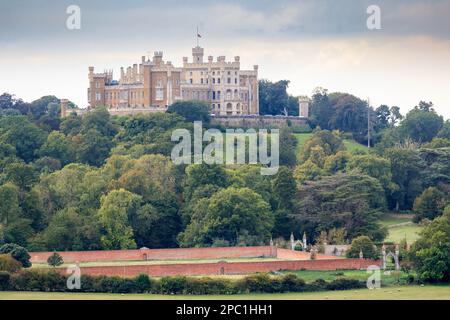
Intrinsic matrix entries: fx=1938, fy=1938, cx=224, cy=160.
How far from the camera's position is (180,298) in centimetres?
6131

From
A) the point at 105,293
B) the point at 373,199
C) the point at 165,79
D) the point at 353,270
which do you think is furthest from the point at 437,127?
the point at 105,293

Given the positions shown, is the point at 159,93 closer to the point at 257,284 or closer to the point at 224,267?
the point at 224,267

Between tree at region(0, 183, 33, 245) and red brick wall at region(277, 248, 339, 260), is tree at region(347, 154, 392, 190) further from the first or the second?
tree at region(0, 183, 33, 245)

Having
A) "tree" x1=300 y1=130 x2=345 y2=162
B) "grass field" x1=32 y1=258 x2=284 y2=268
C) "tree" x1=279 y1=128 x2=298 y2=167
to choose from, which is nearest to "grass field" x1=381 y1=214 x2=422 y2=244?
"grass field" x1=32 y1=258 x2=284 y2=268

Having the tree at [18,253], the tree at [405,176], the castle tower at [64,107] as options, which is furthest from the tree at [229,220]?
the castle tower at [64,107]

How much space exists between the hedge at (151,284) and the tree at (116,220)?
32.1 feet

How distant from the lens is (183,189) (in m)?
81.8

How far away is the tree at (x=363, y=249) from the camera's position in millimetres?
70562

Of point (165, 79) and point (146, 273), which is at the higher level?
point (165, 79)

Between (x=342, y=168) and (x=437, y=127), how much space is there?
17694mm
